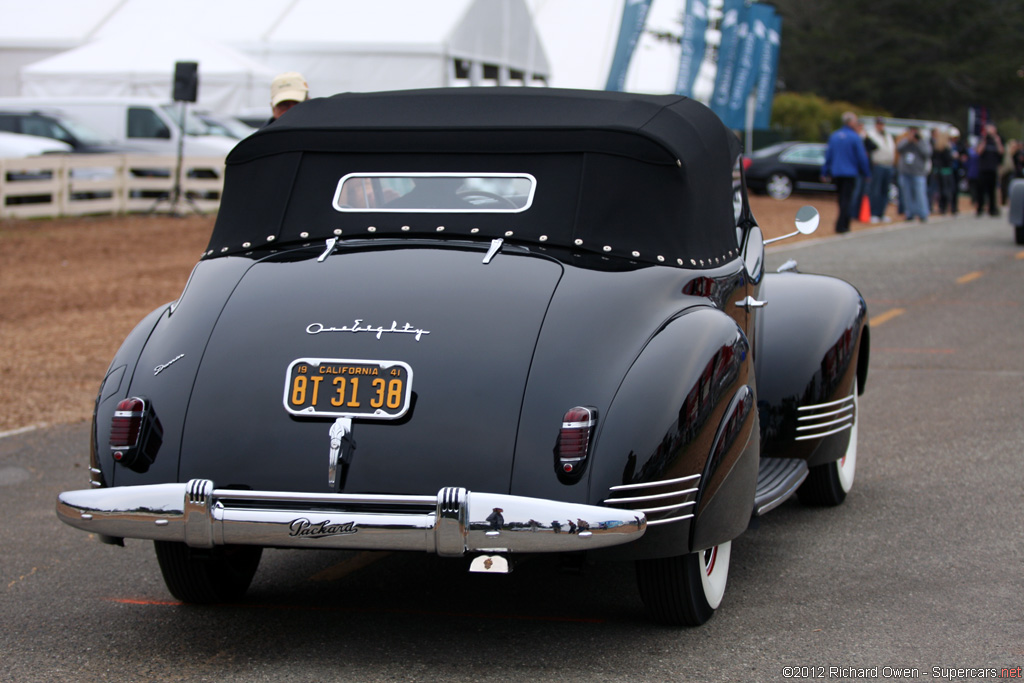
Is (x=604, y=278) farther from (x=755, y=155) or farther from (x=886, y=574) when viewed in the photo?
(x=755, y=155)

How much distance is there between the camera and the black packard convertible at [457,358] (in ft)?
11.6

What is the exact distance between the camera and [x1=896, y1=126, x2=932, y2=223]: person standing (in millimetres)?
23766

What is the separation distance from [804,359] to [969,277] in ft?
36.0

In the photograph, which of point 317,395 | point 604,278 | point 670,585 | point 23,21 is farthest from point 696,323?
point 23,21

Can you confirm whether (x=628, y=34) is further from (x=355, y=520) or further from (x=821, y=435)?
(x=355, y=520)

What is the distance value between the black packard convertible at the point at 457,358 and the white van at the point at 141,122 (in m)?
19.8

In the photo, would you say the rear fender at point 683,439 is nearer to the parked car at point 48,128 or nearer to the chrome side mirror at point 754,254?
the chrome side mirror at point 754,254

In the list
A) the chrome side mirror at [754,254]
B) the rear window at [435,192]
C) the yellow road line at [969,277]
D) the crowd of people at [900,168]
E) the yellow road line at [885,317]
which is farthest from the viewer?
the crowd of people at [900,168]

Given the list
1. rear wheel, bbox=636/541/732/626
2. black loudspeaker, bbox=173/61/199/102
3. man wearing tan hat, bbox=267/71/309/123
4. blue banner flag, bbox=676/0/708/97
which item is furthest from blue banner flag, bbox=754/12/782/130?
rear wheel, bbox=636/541/732/626

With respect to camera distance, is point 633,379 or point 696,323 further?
point 696,323

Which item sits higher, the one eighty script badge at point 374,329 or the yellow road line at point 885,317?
the one eighty script badge at point 374,329

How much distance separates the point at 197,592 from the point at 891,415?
4.71 meters

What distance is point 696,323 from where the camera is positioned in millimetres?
3957

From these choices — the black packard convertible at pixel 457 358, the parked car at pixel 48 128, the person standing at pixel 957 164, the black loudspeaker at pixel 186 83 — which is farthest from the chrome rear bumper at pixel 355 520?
the person standing at pixel 957 164
